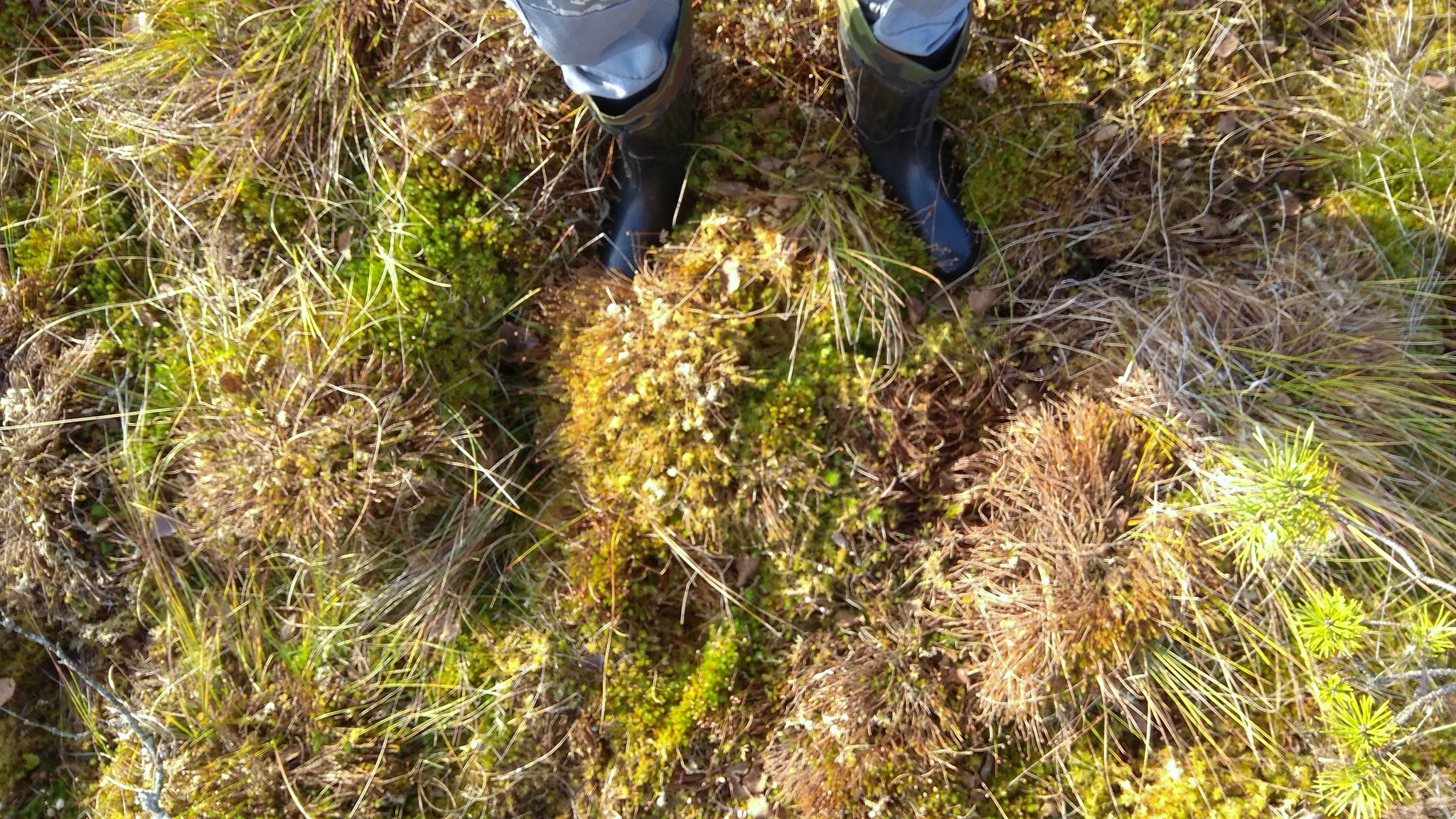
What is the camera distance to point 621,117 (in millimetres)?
2283

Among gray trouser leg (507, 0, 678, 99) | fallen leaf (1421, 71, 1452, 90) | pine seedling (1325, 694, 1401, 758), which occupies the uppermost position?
gray trouser leg (507, 0, 678, 99)

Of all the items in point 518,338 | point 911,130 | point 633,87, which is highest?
point 633,87

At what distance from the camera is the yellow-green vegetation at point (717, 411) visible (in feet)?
8.27

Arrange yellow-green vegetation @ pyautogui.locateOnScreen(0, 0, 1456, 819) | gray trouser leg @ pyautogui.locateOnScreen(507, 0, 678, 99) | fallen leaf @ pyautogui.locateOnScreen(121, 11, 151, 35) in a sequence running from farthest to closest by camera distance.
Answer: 1. fallen leaf @ pyautogui.locateOnScreen(121, 11, 151, 35)
2. yellow-green vegetation @ pyautogui.locateOnScreen(0, 0, 1456, 819)
3. gray trouser leg @ pyautogui.locateOnScreen(507, 0, 678, 99)

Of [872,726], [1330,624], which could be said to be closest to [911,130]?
[1330,624]

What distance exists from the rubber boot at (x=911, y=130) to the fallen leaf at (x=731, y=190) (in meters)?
0.41

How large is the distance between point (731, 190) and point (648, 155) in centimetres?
32

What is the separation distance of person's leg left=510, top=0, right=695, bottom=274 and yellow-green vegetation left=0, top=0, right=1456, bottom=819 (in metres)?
0.11

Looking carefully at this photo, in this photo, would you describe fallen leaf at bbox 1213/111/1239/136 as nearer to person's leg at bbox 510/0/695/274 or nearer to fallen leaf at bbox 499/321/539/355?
person's leg at bbox 510/0/695/274

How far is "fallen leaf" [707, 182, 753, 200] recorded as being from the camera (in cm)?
269

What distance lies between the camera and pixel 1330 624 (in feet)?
6.17

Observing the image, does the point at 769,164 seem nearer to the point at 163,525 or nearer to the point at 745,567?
the point at 745,567

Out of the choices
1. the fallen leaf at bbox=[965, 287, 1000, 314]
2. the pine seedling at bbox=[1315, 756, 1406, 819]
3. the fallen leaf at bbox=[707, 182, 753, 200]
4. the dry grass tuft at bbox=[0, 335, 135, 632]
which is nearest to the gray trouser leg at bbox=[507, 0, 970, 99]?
the fallen leaf at bbox=[707, 182, 753, 200]

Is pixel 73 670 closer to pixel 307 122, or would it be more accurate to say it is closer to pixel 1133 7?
pixel 307 122
